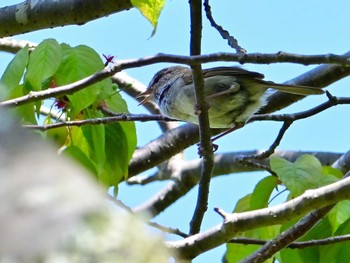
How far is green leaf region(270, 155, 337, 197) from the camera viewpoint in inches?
118

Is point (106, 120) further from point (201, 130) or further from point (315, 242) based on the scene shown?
point (315, 242)

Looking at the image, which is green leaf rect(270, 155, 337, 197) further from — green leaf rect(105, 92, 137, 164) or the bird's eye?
the bird's eye

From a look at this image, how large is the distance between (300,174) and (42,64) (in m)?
1.12

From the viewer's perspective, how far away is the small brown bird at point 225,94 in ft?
15.3

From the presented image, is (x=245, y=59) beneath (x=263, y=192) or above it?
above

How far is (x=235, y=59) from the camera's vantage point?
2.28m

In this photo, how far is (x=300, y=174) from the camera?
3.05 metres

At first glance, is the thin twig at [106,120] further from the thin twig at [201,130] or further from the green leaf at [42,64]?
the thin twig at [201,130]

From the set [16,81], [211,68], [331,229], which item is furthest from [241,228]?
[211,68]

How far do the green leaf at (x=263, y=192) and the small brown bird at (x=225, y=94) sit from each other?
1087 millimetres

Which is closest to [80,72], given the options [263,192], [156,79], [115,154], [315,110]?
[115,154]

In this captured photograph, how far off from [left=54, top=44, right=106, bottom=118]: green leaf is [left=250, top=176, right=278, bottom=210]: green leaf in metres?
0.83

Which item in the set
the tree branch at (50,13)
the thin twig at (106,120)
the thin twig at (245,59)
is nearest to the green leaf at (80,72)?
the thin twig at (106,120)

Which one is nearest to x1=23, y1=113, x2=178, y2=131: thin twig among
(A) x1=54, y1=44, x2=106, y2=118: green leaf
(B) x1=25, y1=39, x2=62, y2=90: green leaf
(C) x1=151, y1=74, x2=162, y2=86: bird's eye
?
(A) x1=54, y1=44, x2=106, y2=118: green leaf
